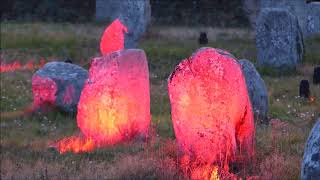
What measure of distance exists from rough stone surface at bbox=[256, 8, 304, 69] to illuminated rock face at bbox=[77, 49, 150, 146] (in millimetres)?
9189

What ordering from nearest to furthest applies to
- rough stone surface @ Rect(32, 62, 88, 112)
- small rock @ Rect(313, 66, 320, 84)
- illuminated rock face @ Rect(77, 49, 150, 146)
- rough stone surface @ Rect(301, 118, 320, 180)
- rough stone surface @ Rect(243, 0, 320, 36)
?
1. rough stone surface @ Rect(301, 118, 320, 180)
2. illuminated rock face @ Rect(77, 49, 150, 146)
3. rough stone surface @ Rect(32, 62, 88, 112)
4. small rock @ Rect(313, 66, 320, 84)
5. rough stone surface @ Rect(243, 0, 320, 36)

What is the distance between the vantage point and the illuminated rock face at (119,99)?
11344 mm

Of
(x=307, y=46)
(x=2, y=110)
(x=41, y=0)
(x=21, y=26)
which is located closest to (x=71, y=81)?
(x=2, y=110)

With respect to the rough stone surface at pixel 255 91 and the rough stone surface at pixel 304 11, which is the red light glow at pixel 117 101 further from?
the rough stone surface at pixel 304 11

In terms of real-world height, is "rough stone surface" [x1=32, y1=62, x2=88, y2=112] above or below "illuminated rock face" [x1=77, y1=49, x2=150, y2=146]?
below

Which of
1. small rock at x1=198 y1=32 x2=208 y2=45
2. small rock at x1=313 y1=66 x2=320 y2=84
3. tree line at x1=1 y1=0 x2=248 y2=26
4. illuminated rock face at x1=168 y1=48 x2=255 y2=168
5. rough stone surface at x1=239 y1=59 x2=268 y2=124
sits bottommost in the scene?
tree line at x1=1 y1=0 x2=248 y2=26

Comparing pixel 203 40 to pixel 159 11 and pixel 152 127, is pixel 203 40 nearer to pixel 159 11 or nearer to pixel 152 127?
pixel 159 11

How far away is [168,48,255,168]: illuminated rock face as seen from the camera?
356 inches

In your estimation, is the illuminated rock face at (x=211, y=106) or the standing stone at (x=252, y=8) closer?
the illuminated rock face at (x=211, y=106)

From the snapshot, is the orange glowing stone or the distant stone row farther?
the orange glowing stone

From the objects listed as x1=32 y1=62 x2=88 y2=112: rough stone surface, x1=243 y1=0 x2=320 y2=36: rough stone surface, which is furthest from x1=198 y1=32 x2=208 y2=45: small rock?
x1=32 y1=62 x2=88 y2=112: rough stone surface

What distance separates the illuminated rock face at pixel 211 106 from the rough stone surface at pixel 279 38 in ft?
35.7

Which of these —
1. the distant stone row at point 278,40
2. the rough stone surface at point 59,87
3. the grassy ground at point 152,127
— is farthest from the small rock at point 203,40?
the rough stone surface at point 59,87

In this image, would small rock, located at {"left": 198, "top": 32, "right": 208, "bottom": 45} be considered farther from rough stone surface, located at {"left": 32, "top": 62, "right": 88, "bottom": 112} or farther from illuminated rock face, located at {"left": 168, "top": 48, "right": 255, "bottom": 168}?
illuminated rock face, located at {"left": 168, "top": 48, "right": 255, "bottom": 168}
